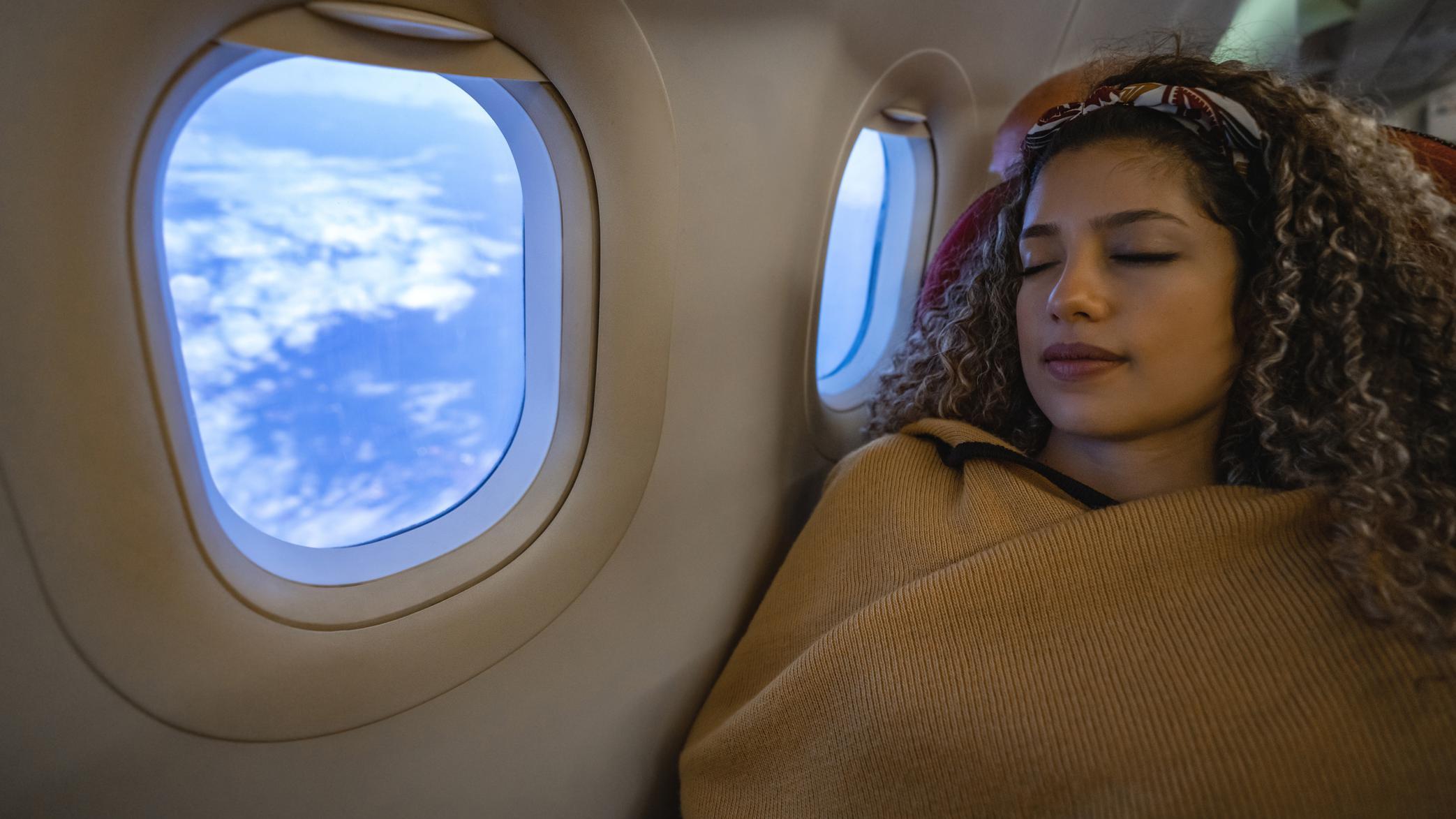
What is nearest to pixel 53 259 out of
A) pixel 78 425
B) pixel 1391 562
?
pixel 78 425

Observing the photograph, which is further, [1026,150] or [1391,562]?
[1026,150]

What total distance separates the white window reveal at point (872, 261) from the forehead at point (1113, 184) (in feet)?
2.38

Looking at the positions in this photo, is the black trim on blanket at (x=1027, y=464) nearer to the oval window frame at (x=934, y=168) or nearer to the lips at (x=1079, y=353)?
the lips at (x=1079, y=353)

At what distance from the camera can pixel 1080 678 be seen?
973 mm

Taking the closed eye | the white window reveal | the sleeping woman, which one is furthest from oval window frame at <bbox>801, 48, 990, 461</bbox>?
the closed eye

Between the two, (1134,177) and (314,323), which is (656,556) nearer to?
(314,323)

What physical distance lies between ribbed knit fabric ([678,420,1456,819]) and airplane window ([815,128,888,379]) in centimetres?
81

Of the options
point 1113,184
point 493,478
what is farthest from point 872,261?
point 493,478

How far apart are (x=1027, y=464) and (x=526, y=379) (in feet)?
2.71

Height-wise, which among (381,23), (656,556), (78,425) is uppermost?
(381,23)

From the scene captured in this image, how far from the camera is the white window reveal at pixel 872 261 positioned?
6.54 feet

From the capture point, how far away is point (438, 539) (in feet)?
4.10

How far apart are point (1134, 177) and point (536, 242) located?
0.91m

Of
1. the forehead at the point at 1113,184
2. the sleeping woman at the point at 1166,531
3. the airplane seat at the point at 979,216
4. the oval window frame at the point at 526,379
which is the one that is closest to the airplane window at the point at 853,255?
the airplane seat at the point at 979,216
